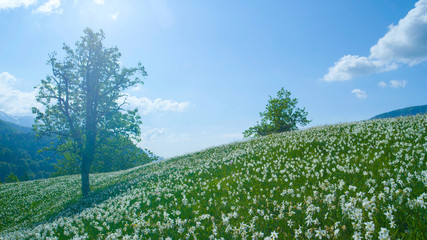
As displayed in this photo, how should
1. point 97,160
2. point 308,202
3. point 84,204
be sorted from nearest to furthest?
point 308,202 → point 84,204 → point 97,160

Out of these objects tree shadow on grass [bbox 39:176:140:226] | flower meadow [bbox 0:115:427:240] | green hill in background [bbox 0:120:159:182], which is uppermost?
green hill in background [bbox 0:120:159:182]

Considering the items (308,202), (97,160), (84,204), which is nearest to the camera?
(308,202)

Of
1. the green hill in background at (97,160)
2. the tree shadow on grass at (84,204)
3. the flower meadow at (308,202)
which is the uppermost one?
the green hill in background at (97,160)

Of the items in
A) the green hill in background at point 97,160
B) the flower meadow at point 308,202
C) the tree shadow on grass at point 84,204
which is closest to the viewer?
the flower meadow at point 308,202

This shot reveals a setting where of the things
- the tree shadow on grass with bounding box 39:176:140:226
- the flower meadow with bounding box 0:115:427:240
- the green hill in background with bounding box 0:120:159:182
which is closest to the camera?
the flower meadow with bounding box 0:115:427:240

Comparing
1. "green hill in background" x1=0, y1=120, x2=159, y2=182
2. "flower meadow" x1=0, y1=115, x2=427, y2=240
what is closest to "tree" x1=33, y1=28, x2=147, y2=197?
"green hill in background" x1=0, y1=120, x2=159, y2=182

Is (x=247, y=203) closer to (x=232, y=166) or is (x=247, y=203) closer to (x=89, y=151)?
(x=232, y=166)

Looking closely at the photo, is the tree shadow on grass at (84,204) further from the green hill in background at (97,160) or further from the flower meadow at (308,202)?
the flower meadow at (308,202)

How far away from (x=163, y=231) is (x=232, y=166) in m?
6.42

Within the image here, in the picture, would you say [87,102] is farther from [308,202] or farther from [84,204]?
[308,202]

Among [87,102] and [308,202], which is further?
[87,102]

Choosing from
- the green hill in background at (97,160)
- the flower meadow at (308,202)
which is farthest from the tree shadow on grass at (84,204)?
the flower meadow at (308,202)

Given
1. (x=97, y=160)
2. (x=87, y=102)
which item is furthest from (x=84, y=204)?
(x=97, y=160)

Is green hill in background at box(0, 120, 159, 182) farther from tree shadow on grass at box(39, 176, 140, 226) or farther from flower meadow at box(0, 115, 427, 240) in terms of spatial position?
flower meadow at box(0, 115, 427, 240)
